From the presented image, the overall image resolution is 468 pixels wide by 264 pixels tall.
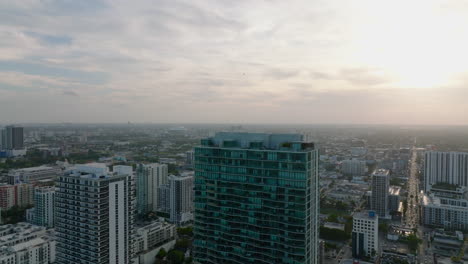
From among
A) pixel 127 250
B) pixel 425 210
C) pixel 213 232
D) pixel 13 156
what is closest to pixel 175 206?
pixel 127 250

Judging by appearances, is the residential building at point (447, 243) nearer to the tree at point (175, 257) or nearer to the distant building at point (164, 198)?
the tree at point (175, 257)

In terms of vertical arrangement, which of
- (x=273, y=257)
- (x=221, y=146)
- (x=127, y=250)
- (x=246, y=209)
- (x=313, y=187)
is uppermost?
(x=221, y=146)

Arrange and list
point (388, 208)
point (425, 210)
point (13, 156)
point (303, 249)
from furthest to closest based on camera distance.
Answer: point (13, 156) < point (388, 208) < point (425, 210) < point (303, 249)

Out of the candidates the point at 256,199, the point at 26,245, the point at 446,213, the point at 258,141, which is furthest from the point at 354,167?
the point at 26,245

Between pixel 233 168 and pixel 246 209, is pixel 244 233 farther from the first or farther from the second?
pixel 233 168

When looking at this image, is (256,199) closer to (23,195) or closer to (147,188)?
(147,188)

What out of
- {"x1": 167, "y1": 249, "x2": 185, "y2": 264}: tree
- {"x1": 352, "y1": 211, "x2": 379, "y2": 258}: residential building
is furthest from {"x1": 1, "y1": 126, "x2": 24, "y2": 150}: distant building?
{"x1": 352, "y1": 211, "x2": 379, "y2": 258}: residential building
